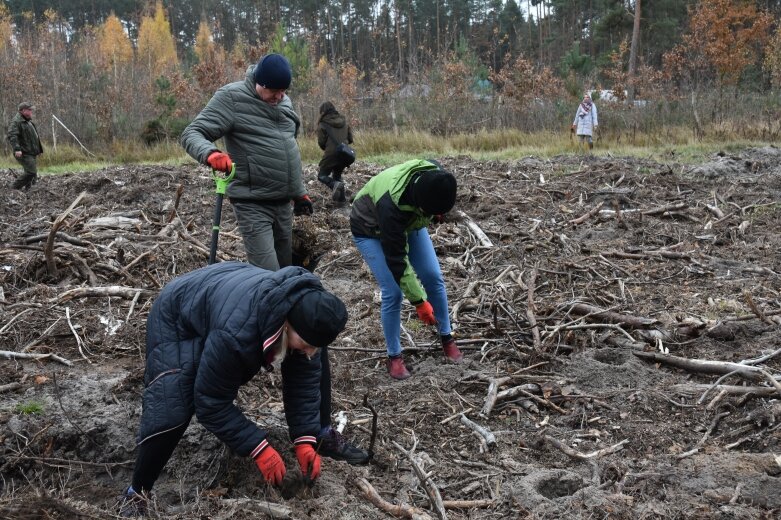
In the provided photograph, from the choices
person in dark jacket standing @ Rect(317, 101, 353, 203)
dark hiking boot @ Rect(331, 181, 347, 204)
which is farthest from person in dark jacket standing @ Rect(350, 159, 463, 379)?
person in dark jacket standing @ Rect(317, 101, 353, 203)

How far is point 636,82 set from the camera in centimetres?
2017

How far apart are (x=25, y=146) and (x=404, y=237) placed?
34.4 ft

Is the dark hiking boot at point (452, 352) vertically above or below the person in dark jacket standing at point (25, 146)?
below

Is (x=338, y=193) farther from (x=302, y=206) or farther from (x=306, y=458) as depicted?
(x=306, y=458)

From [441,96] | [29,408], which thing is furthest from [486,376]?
[441,96]

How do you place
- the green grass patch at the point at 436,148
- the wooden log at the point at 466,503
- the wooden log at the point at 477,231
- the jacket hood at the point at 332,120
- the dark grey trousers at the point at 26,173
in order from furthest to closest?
the green grass patch at the point at 436,148 < the dark grey trousers at the point at 26,173 < the jacket hood at the point at 332,120 < the wooden log at the point at 477,231 < the wooden log at the point at 466,503

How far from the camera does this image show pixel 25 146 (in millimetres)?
12523

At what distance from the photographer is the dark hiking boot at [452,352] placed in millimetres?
5047

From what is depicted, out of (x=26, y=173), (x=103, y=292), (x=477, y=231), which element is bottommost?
(x=477, y=231)

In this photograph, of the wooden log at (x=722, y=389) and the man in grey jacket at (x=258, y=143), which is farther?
the man in grey jacket at (x=258, y=143)

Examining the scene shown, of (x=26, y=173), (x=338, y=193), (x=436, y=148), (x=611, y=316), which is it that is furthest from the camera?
(x=436, y=148)

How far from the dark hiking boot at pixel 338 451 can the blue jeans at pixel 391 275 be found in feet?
4.19

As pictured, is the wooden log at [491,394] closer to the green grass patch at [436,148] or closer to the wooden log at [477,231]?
the wooden log at [477,231]

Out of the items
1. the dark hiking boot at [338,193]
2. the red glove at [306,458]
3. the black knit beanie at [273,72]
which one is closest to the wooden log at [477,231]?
the dark hiking boot at [338,193]
